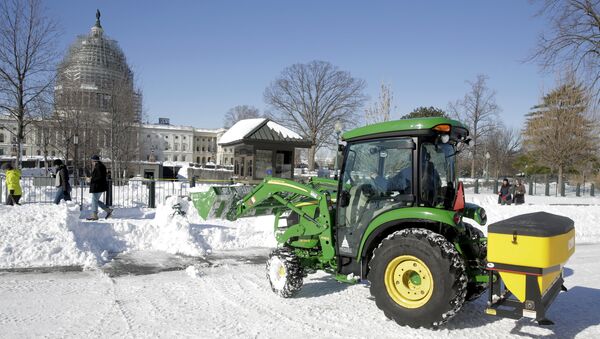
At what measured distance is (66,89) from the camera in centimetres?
2394

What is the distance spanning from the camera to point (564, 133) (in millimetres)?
29438

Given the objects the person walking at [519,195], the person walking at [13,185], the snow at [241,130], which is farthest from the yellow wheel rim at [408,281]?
the person walking at [519,195]

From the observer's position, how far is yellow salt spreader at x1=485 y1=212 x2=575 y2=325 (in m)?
3.85

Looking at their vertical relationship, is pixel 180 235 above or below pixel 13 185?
below

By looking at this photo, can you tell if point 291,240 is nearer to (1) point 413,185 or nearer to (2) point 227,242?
(1) point 413,185

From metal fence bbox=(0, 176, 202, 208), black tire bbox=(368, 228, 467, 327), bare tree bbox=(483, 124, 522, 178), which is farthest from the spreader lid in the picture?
bare tree bbox=(483, 124, 522, 178)

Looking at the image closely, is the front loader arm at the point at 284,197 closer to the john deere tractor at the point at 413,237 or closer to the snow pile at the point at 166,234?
the john deere tractor at the point at 413,237

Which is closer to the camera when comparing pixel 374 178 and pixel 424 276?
pixel 424 276

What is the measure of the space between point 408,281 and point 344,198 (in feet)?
3.98

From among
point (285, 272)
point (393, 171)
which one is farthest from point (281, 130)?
point (393, 171)

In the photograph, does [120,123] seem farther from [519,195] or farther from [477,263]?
[477,263]

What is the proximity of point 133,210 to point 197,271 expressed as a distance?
647 cm

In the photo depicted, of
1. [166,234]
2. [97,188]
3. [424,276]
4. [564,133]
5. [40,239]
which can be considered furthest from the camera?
[564,133]

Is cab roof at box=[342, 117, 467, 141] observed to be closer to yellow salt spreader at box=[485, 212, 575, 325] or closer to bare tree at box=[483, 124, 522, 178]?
yellow salt spreader at box=[485, 212, 575, 325]
